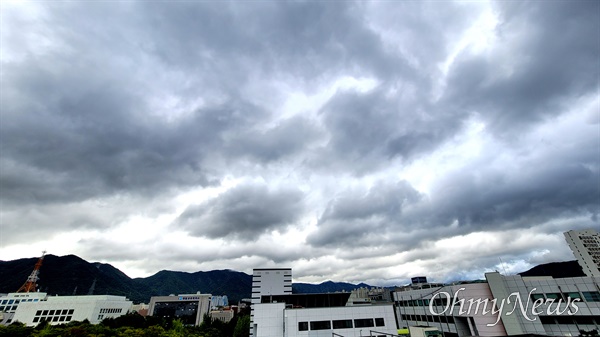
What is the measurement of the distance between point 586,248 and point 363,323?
138 m

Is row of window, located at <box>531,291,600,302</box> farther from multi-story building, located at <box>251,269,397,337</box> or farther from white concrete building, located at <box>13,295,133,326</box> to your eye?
white concrete building, located at <box>13,295,133,326</box>

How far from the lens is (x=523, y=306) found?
183ft

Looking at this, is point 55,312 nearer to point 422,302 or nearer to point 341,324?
point 341,324

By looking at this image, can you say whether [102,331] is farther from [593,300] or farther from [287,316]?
[593,300]

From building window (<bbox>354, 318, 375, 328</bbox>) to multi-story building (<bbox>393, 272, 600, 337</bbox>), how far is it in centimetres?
1458

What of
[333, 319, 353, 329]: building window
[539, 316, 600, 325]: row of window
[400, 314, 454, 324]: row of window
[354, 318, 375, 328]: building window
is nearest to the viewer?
[539, 316, 600, 325]: row of window

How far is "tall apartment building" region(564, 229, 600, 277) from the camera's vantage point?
396ft

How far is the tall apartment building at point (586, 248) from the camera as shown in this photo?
4755 inches

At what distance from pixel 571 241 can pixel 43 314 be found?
231303mm

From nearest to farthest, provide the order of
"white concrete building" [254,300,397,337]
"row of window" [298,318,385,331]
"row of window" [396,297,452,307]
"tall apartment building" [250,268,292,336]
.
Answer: "white concrete building" [254,300,397,337] < "row of window" [298,318,385,331] < "row of window" [396,297,452,307] < "tall apartment building" [250,268,292,336]

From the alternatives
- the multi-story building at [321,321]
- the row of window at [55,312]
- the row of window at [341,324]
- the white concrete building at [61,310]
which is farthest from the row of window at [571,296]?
the row of window at [55,312]

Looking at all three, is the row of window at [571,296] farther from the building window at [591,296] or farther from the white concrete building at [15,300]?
the white concrete building at [15,300]

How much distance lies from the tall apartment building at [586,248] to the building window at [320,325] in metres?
142

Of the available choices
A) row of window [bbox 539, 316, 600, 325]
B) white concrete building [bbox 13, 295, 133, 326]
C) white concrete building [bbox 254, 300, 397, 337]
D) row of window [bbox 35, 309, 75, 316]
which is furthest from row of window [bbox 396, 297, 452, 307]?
row of window [bbox 35, 309, 75, 316]
